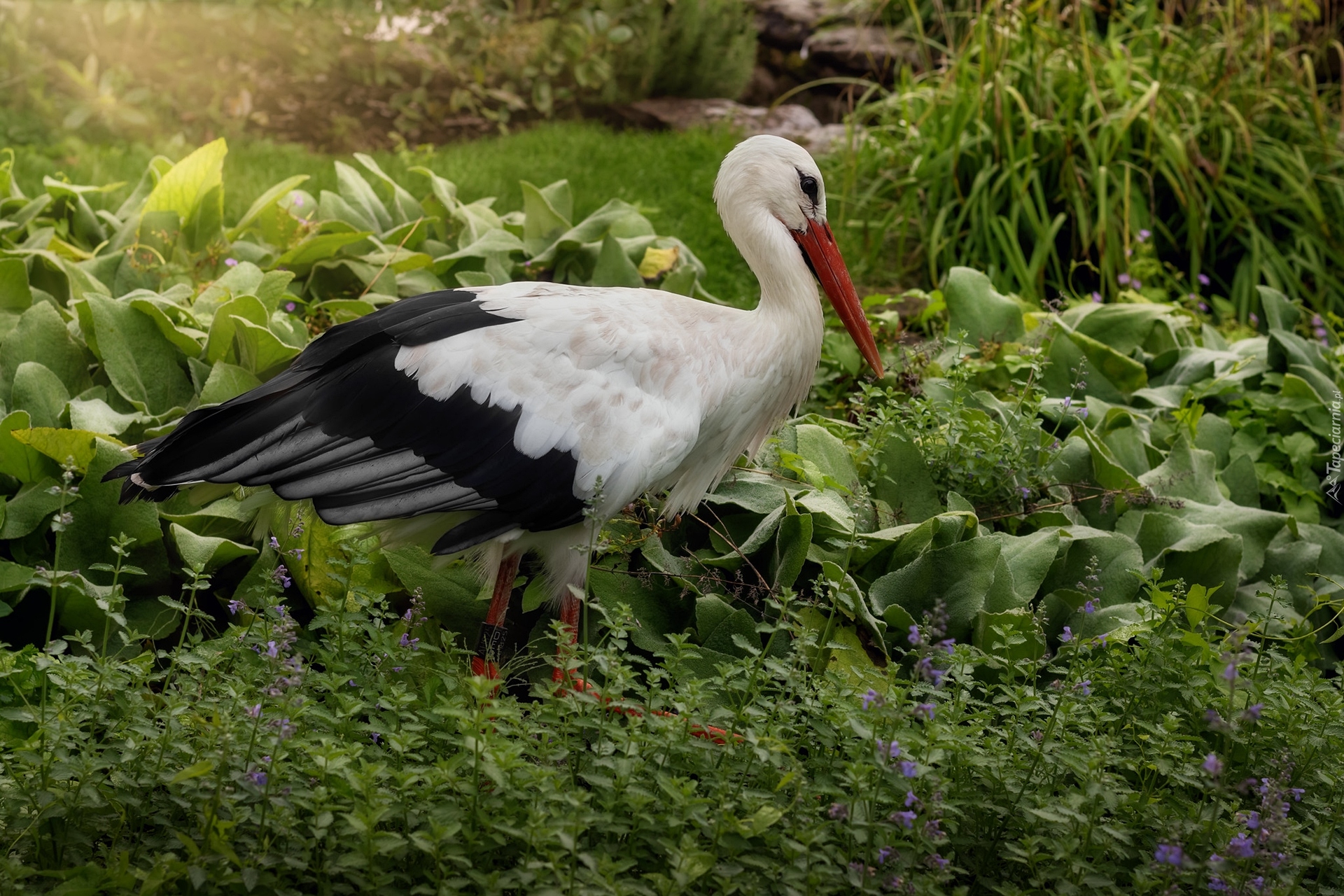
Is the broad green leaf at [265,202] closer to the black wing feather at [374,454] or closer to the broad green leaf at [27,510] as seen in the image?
the broad green leaf at [27,510]

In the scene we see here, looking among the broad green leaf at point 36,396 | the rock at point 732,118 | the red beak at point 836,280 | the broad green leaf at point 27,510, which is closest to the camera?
the broad green leaf at point 27,510

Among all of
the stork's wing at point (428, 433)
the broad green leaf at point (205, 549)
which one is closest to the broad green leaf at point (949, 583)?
the stork's wing at point (428, 433)

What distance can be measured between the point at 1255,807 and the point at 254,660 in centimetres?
196

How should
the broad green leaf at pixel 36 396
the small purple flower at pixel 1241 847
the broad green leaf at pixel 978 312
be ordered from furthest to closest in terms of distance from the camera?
the broad green leaf at pixel 978 312, the broad green leaf at pixel 36 396, the small purple flower at pixel 1241 847

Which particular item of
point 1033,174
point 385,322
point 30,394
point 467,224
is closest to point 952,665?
point 385,322

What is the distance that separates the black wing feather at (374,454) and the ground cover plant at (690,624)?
24 cm

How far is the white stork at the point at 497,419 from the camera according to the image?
8.45 ft

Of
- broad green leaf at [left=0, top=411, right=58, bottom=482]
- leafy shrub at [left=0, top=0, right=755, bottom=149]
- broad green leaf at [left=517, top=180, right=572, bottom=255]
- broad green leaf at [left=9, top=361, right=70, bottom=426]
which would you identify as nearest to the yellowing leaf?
broad green leaf at [left=517, top=180, right=572, bottom=255]

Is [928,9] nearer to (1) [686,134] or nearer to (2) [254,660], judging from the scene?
(1) [686,134]

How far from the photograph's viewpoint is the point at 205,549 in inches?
111

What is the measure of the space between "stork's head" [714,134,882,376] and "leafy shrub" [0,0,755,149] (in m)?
4.29

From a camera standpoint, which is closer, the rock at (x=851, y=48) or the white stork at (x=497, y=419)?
the white stork at (x=497, y=419)

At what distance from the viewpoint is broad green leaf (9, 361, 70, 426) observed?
3.14 m

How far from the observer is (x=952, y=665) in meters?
2.05
